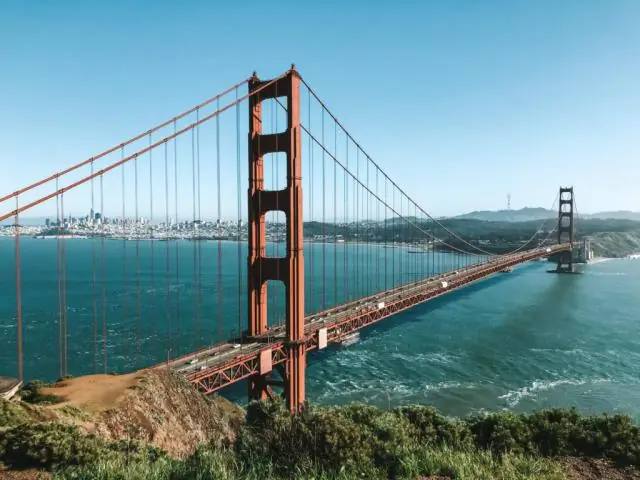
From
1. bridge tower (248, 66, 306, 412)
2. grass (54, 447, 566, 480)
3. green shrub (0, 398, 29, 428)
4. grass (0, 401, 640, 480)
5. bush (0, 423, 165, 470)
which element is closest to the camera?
grass (54, 447, 566, 480)

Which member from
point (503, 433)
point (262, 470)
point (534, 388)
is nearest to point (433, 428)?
point (503, 433)

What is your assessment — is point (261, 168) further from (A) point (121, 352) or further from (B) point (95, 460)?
(A) point (121, 352)

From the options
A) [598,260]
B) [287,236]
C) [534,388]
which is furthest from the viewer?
[598,260]

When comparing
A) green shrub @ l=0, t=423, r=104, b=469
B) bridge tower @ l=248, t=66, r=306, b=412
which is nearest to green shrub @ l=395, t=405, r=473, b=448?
bridge tower @ l=248, t=66, r=306, b=412

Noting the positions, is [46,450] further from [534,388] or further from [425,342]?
[425,342]

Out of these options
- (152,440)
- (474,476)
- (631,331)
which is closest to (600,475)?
(474,476)

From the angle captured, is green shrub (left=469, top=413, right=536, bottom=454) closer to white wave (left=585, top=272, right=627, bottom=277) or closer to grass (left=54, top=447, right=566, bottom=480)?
grass (left=54, top=447, right=566, bottom=480)

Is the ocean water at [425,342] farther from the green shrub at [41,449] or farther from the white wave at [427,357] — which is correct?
the green shrub at [41,449]
